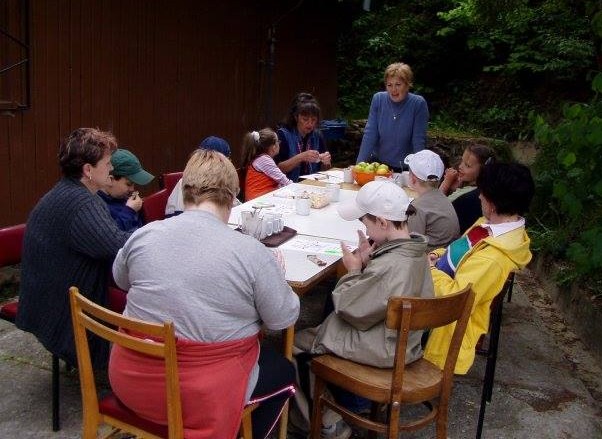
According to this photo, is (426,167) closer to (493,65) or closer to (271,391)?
(271,391)

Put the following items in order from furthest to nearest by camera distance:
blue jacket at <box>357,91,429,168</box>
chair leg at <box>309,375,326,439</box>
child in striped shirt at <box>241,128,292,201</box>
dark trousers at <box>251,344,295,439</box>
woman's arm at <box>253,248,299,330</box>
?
blue jacket at <box>357,91,429,168</box> → child in striped shirt at <box>241,128,292,201</box> → chair leg at <box>309,375,326,439</box> → dark trousers at <box>251,344,295,439</box> → woman's arm at <box>253,248,299,330</box>

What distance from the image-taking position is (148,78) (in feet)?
20.5

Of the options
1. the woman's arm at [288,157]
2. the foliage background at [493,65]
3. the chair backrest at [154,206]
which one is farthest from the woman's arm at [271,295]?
the foliage background at [493,65]

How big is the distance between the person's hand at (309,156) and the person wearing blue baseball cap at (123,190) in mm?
2270

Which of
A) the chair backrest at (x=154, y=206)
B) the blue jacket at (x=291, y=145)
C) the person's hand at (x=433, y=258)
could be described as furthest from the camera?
the blue jacket at (x=291, y=145)

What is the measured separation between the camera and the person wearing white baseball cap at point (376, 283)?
8.59 ft

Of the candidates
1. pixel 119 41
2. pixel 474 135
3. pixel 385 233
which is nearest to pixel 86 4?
pixel 119 41

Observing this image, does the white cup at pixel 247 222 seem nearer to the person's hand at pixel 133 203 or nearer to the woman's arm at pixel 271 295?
the person's hand at pixel 133 203

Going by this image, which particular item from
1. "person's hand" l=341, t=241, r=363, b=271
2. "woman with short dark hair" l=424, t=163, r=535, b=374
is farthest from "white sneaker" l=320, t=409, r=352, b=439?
"person's hand" l=341, t=241, r=363, b=271

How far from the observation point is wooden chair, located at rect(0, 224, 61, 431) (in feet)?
10.3

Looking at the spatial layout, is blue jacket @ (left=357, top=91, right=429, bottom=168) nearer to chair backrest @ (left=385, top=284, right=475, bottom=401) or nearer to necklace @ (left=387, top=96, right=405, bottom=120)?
necklace @ (left=387, top=96, right=405, bottom=120)

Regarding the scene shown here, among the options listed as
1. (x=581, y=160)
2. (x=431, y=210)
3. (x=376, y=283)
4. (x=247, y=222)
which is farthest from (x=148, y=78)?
(x=376, y=283)

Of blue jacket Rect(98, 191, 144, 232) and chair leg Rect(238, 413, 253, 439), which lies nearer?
chair leg Rect(238, 413, 253, 439)

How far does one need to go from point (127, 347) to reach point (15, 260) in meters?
1.42
